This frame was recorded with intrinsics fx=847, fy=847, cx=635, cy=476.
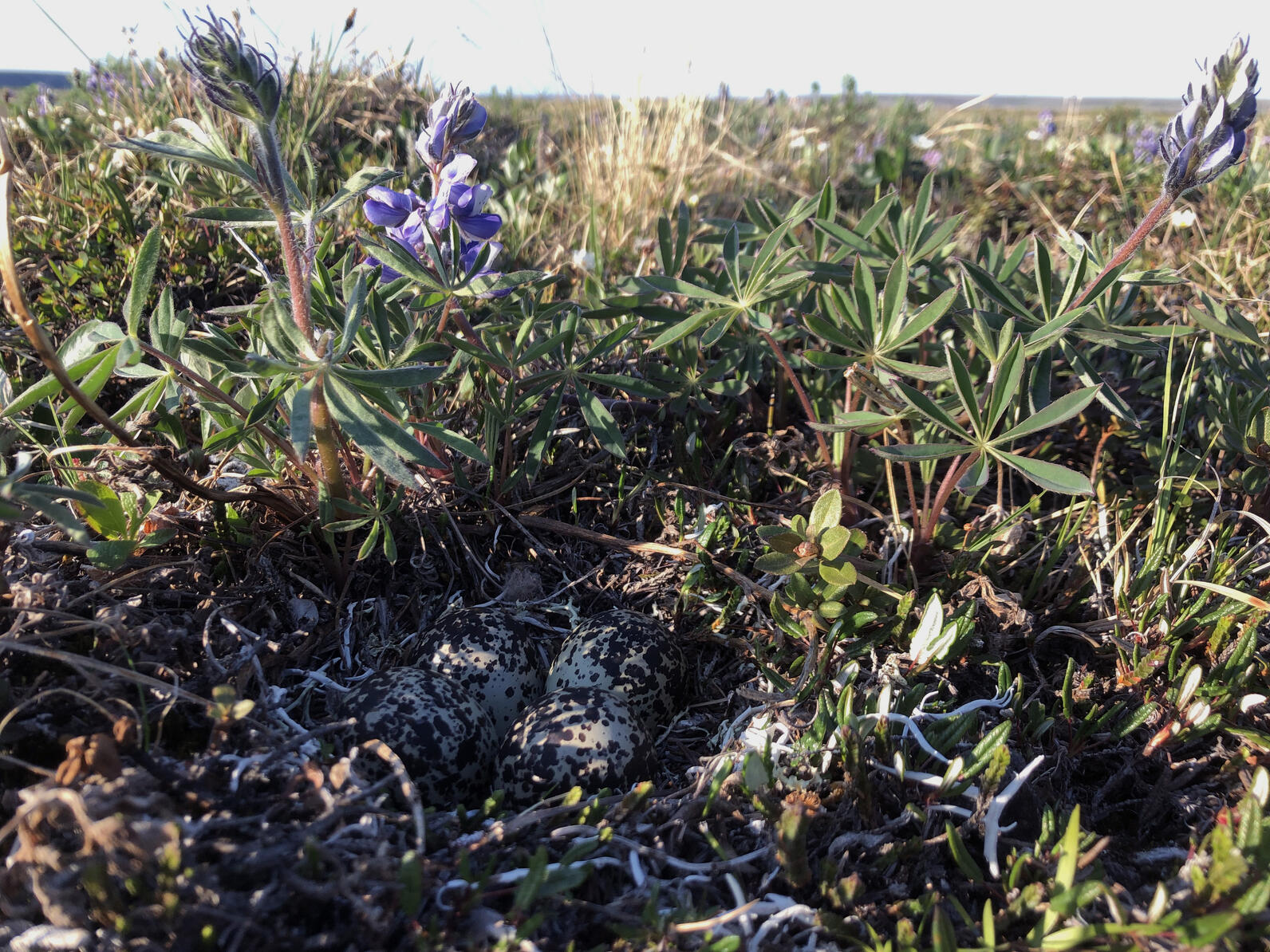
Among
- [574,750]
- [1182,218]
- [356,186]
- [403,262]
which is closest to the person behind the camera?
[574,750]

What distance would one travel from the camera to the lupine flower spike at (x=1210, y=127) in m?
1.77

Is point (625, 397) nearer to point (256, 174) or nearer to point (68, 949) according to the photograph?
point (256, 174)

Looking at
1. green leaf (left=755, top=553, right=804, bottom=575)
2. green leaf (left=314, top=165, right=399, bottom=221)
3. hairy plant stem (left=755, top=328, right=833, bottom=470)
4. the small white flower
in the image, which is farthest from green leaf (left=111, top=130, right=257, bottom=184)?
the small white flower

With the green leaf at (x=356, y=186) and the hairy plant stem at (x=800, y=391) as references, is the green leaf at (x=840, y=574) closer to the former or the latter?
the hairy plant stem at (x=800, y=391)

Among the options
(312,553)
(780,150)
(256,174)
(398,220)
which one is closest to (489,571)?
(312,553)

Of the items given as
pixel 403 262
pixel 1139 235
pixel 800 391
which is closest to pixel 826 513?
pixel 800 391

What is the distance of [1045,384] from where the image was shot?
2.15 meters

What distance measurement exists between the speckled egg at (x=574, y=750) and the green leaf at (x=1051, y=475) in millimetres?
954

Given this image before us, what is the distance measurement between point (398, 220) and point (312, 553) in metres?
0.87

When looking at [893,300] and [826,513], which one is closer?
[826,513]

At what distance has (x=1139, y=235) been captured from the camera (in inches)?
73.6

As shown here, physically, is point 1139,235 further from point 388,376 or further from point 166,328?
point 166,328

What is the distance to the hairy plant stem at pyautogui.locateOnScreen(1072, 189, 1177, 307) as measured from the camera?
185 centimetres

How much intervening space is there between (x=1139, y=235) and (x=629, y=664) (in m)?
1.47
